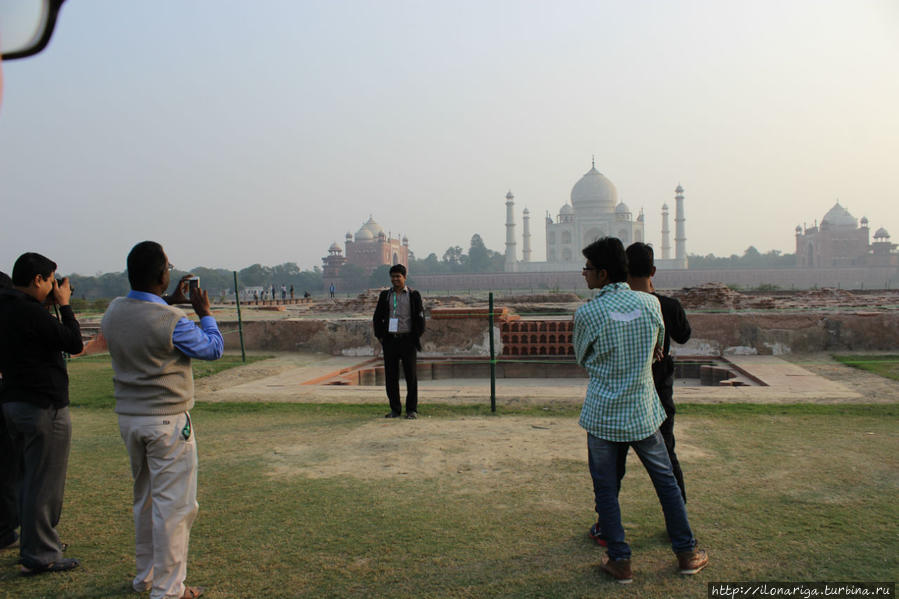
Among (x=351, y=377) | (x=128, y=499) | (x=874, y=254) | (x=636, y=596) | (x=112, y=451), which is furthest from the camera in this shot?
(x=874, y=254)

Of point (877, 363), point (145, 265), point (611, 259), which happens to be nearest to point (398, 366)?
point (611, 259)

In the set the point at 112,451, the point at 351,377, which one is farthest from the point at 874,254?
the point at 112,451

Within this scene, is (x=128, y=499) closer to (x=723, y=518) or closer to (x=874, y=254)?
(x=723, y=518)

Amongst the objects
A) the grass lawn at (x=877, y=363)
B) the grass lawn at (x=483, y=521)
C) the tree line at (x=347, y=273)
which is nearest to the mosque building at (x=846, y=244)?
the tree line at (x=347, y=273)

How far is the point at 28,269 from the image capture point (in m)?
2.54

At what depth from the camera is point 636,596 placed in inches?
83.7

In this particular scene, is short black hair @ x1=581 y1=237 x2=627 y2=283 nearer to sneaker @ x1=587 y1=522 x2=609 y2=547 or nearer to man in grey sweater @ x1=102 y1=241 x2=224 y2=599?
sneaker @ x1=587 y1=522 x2=609 y2=547

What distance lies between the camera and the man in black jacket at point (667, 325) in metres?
2.64

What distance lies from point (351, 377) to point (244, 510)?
5.13 meters

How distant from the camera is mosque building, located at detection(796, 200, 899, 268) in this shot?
58219mm

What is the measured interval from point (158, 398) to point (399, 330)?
3.10m

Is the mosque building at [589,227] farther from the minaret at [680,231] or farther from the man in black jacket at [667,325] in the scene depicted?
the man in black jacket at [667,325]

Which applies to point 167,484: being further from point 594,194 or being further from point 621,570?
point 594,194

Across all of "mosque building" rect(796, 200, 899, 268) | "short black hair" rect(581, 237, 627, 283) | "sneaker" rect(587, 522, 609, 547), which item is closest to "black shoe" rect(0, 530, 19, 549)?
"sneaker" rect(587, 522, 609, 547)
